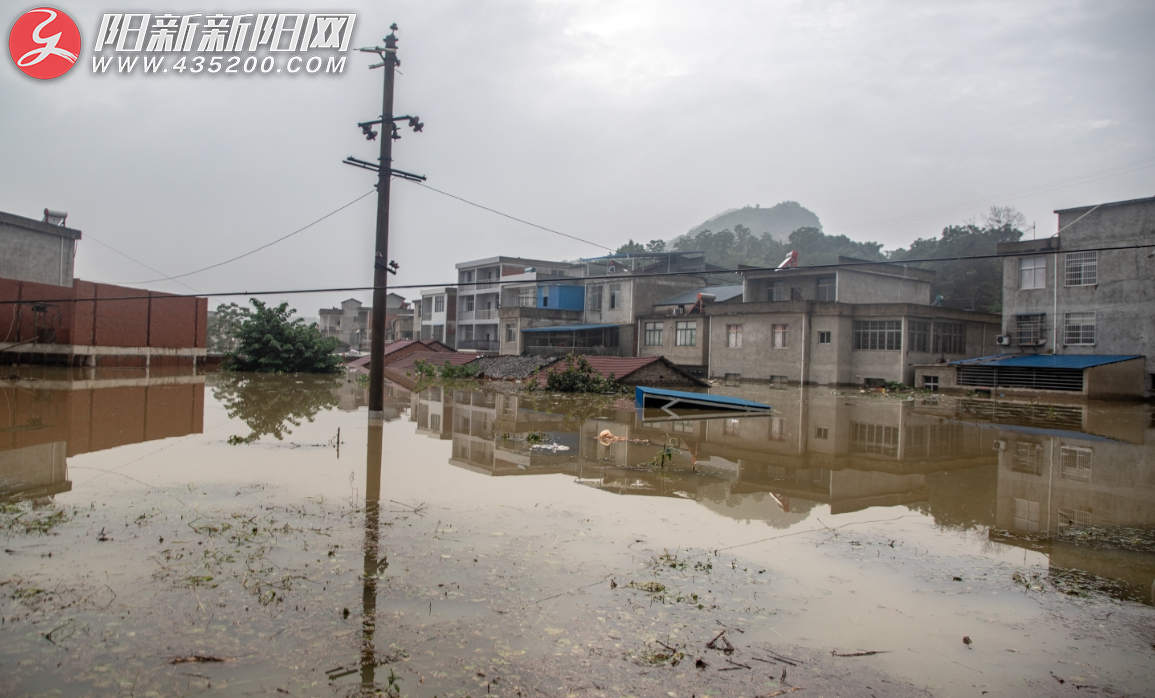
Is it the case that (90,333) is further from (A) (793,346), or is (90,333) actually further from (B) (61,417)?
(A) (793,346)

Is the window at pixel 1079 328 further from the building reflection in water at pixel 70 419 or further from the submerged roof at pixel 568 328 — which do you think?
the building reflection in water at pixel 70 419

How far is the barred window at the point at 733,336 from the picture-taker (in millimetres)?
36688

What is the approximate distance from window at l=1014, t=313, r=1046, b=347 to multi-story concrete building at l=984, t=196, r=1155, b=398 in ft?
0.13

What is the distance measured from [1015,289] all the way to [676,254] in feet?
74.8

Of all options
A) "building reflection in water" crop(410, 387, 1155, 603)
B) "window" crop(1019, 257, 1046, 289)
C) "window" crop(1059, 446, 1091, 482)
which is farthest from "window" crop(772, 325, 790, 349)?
"window" crop(1059, 446, 1091, 482)

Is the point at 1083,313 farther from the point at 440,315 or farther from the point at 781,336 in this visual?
the point at 440,315

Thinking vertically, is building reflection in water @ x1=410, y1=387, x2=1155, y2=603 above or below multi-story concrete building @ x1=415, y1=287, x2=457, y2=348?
below

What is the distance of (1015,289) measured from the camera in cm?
3156

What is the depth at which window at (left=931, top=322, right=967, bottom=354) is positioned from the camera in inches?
1303

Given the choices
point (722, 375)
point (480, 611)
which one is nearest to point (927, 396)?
point (722, 375)

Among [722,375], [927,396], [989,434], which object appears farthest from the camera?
[722,375]

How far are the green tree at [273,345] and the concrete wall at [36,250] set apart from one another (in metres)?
7.74

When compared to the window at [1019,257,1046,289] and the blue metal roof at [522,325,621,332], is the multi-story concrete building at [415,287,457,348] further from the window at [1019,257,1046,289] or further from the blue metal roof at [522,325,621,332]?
the window at [1019,257,1046,289]

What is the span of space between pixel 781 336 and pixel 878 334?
4.40 metres
